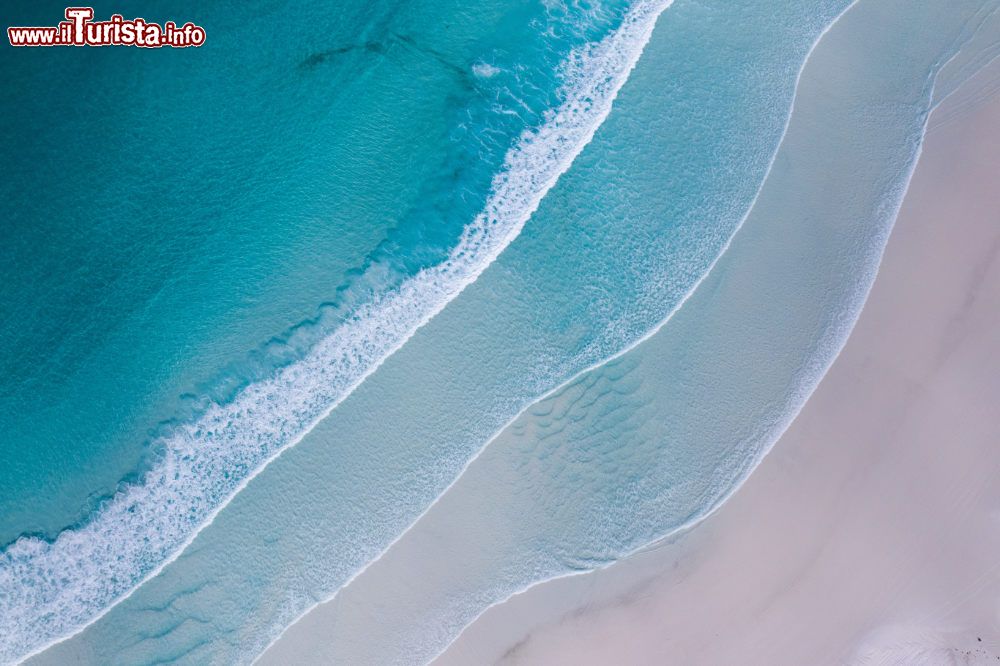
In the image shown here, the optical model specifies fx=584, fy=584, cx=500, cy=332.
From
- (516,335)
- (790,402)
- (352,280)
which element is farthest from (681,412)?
(352,280)

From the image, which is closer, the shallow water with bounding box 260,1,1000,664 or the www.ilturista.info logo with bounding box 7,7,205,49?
the shallow water with bounding box 260,1,1000,664

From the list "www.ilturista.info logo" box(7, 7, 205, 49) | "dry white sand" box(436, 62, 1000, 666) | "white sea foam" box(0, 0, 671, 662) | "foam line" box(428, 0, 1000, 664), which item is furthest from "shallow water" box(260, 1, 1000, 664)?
"www.ilturista.info logo" box(7, 7, 205, 49)

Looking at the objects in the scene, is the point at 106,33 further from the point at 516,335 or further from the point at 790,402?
the point at 790,402

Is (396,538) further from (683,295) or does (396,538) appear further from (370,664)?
(683,295)

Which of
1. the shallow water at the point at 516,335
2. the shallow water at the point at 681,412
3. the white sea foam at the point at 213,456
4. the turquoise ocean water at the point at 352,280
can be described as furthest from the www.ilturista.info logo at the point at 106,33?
the shallow water at the point at 681,412

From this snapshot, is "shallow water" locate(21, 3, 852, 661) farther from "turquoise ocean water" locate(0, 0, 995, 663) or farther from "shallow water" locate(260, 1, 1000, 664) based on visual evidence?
"shallow water" locate(260, 1, 1000, 664)

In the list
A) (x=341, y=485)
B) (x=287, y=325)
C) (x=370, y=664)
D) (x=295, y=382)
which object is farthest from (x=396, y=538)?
(x=287, y=325)
